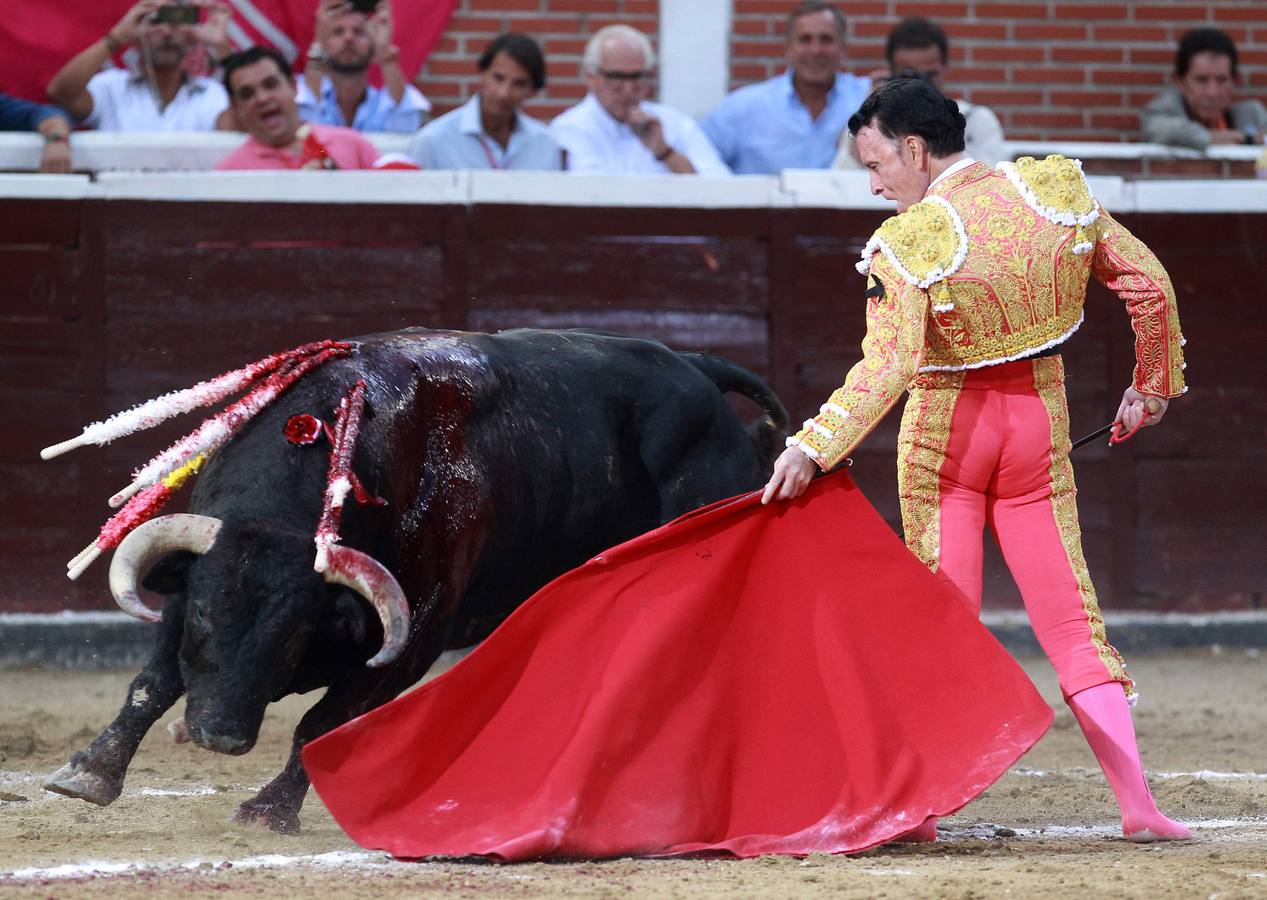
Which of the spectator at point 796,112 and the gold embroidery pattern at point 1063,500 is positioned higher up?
the spectator at point 796,112

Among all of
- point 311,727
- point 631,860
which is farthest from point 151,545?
point 631,860

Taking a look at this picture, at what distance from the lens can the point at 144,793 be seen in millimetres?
3979

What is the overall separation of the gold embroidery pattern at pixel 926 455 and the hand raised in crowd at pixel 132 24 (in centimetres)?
394

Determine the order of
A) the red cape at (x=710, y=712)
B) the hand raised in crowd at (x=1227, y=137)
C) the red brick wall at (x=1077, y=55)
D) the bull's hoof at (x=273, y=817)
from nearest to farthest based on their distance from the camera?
the red cape at (x=710, y=712) → the bull's hoof at (x=273, y=817) → the hand raised in crowd at (x=1227, y=137) → the red brick wall at (x=1077, y=55)

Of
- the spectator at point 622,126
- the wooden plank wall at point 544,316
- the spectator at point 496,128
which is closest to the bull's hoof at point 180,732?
the wooden plank wall at point 544,316

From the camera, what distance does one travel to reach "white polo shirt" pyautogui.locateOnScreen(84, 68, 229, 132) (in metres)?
6.57

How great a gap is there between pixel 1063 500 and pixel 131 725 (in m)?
1.75

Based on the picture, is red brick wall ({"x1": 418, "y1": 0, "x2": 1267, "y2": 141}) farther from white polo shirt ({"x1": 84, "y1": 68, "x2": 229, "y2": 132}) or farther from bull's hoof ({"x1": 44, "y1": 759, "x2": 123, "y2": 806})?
bull's hoof ({"x1": 44, "y1": 759, "x2": 123, "y2": 806})

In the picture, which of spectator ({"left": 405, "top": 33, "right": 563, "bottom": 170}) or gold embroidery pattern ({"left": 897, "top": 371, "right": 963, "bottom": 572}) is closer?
gold embroidery pattern ({"left": 897, "top": 371, "right": 963, "bottom": 572})

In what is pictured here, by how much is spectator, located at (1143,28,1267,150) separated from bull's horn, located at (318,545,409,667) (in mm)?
4674

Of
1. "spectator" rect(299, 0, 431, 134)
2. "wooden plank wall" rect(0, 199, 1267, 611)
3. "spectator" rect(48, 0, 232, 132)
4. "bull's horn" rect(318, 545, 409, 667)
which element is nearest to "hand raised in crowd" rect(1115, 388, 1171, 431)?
"bull's horn" rect(318, 545, 409, 667)

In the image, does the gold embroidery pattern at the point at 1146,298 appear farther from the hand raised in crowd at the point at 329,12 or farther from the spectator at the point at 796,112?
the hand raised in crowd at the point at 329,12

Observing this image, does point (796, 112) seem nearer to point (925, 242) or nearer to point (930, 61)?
point (930, 61)

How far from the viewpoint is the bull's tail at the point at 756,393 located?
4340 millimetres
